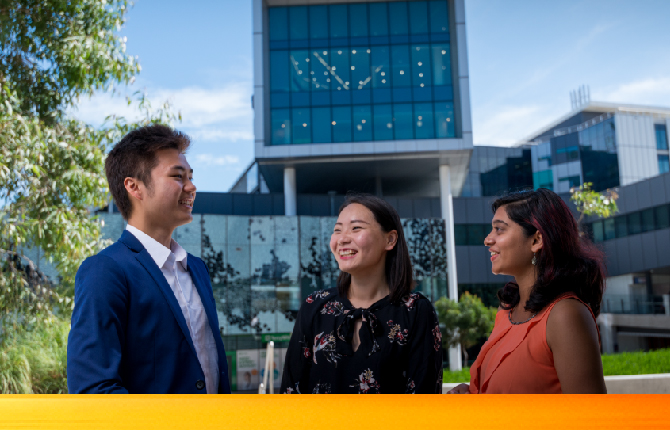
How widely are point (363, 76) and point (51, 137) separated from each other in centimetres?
2228

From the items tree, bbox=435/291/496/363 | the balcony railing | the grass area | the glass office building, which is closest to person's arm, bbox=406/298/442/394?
the grass area

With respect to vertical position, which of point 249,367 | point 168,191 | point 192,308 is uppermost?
point 168,191

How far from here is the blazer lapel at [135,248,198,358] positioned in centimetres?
173

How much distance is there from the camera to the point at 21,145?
600 centimetres

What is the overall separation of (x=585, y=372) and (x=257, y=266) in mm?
23113

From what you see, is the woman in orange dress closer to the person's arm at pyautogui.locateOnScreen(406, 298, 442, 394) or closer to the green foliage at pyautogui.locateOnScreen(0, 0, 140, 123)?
the person's arm at pyautogui.locateOnScreen(406, 298, 442, 394)

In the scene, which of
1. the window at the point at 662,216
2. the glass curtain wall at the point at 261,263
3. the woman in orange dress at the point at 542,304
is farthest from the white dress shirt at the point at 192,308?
the window at the point at 662,216

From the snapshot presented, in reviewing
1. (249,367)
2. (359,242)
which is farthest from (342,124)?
(359,242)

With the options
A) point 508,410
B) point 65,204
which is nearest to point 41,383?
point 65,204

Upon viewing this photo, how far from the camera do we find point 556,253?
A: 2.25m

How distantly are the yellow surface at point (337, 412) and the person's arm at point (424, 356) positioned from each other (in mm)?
1780

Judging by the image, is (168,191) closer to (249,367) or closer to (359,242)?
(359,242)

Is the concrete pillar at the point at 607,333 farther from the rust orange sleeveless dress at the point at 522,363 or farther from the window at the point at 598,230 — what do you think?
the rust orange sleeveless dress at the point at 522,363

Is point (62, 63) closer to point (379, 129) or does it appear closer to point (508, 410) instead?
point (508, 410)
